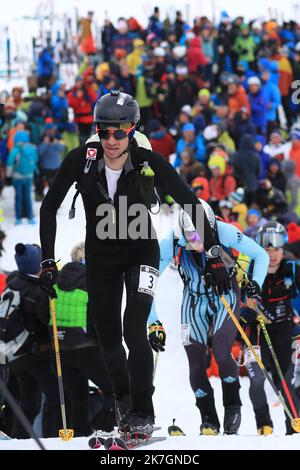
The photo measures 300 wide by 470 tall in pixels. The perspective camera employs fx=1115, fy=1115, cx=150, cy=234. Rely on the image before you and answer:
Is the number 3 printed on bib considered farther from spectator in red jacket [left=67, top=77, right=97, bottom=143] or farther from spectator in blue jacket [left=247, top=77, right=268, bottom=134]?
spectator in blue jacket [left=247, top=77, right=268, bottom=134]

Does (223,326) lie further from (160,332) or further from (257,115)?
(257,115)

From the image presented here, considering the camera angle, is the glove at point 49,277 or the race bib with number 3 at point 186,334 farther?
the race bib with number 3 at point 186,334

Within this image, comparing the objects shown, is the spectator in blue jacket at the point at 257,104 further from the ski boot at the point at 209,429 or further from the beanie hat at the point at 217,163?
the ski boot at the point at 209,429

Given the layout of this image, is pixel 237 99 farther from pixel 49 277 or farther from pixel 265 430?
pixel 49 277

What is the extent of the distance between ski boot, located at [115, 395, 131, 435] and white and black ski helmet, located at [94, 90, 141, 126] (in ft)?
5.42

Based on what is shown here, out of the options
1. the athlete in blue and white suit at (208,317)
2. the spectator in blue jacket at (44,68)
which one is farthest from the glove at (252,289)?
the spectator in blue jacket at (44,68)

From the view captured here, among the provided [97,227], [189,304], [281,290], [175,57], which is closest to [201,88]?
[175,57]

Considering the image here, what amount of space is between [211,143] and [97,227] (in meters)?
10.3

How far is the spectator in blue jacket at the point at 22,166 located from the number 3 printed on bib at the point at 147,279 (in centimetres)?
1000

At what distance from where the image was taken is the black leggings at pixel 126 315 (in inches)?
252

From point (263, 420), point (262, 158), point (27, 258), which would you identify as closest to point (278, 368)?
point (263, 420)

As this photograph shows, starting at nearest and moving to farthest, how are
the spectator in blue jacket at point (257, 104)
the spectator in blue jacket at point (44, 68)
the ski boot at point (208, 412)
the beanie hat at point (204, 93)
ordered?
1. the ski boot at point (208, 412)
2. the beanie hat at point (204, 93)
3. the spectator in blue jacket at point (257, 104)
4. the spectator in blue jacket at point (44, 68)

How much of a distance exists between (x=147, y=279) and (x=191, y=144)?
1058 centimetres

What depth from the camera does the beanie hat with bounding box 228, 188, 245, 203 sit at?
14.9 meters
